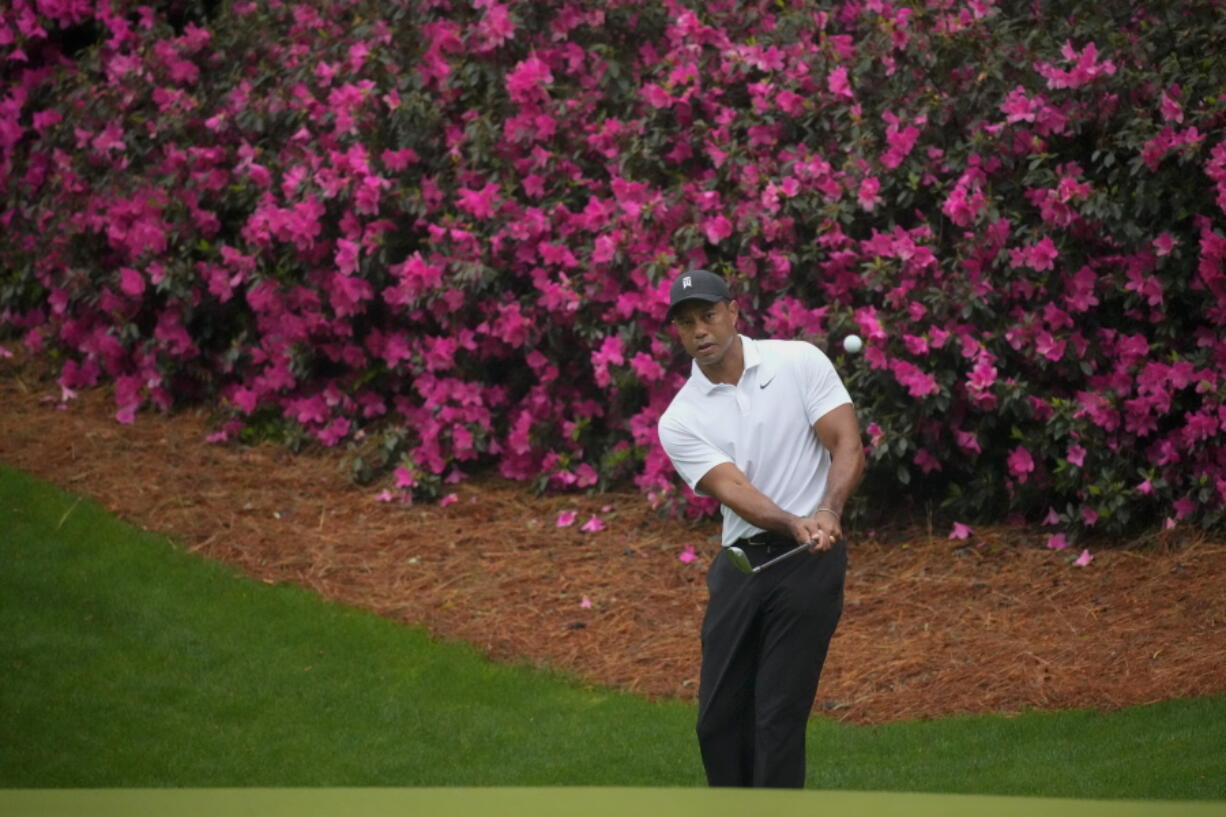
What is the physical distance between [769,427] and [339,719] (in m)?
2.63

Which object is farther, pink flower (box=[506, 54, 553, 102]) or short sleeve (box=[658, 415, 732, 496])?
pink flower (box=[506, 54, 553, 102])

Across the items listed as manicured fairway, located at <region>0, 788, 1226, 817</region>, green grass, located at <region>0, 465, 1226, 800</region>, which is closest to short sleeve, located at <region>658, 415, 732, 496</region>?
green grass, located at <region>0, 465, 1226, 800</region>

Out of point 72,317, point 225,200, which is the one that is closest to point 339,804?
point 225,200

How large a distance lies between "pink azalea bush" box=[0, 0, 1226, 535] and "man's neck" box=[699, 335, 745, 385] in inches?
103

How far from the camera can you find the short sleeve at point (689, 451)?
4789 mm

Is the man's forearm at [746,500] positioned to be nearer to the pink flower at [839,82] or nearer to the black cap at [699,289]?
the black cap at [699,289]

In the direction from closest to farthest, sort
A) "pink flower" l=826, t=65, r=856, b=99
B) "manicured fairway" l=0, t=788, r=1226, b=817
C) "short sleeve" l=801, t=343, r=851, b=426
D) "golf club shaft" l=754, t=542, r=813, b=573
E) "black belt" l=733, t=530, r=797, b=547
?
1. "manicured fairway" l=0, t=788, r=1226, b=817
2. "golf club shaft" l=754, t=542, r=813, b=573
3. "black belt" l=733, t=530, r=797, b=547
4. "short sleeve" l=801, t=343, r=851, b=426
5. "pink flower" l=826, t=65, r=856, b=99

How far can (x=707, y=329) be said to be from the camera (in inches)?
191

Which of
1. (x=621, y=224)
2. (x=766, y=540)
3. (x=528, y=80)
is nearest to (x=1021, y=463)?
(x=621, y=224)

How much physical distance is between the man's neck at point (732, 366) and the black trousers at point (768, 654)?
518 mm

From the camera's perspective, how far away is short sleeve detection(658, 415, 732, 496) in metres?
4.79

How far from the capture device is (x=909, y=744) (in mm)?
5922

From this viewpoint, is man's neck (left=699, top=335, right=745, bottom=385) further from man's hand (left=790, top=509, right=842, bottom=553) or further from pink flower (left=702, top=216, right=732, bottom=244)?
pink flower (left=702, top=216, right=732, bottom=244)

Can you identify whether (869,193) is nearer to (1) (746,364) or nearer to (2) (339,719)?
(1) (746,364)
